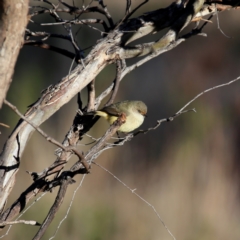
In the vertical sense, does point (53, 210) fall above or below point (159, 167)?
below

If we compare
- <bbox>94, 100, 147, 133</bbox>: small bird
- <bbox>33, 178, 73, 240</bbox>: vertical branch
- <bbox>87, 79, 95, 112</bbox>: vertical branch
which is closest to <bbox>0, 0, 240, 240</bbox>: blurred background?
<bbox>94, 100, 147, 133</bbox>: small bird

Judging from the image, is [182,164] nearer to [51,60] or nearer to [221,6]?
[51,60]

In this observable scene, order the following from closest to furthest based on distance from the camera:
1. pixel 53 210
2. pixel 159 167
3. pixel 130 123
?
pixel 53 210, pixel 130 123, pixel 159 167

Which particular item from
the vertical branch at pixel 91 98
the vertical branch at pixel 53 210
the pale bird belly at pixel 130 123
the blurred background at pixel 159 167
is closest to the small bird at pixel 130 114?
the pale bird belly at pixel 130 123

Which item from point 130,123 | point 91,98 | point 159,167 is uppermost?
point 159,167

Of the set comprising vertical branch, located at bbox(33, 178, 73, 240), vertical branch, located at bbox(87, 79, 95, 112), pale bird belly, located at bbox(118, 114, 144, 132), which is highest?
pale bird belly, located at bbox(118, 114, 144, 132)

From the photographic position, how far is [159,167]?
5520mm

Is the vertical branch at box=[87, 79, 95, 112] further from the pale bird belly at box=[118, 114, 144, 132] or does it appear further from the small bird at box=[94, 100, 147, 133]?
the pale bird belly at box=[118, 114, 144, 132]

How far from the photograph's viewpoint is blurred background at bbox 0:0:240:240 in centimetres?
541

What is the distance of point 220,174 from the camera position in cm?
550

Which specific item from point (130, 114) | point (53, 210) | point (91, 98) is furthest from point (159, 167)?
point (53, 210)

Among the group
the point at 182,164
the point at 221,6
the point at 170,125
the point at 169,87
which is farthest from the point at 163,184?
the point at 221,6

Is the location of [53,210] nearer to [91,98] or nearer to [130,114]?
[91,98]

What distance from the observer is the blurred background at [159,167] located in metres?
5.41
